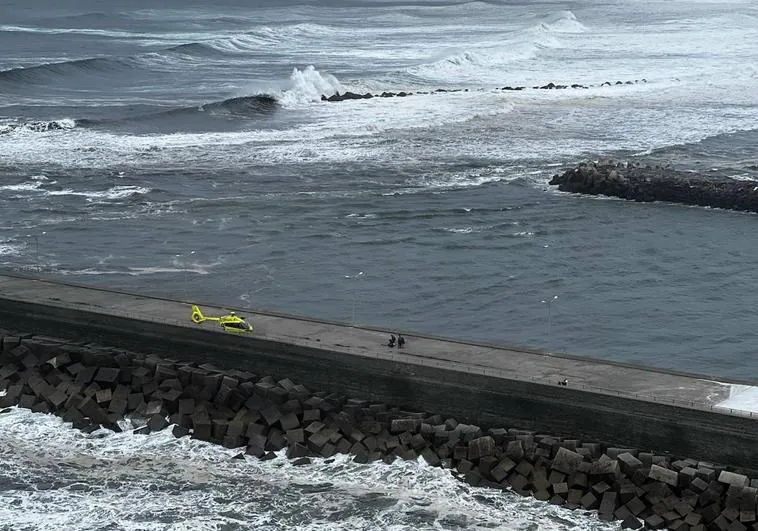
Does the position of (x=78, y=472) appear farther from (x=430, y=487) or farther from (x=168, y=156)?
(x=168, y=156)

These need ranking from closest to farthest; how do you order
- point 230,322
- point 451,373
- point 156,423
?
point 451,373, point 156,423, point 230,322

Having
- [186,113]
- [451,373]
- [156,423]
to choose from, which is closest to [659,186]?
[451,373]

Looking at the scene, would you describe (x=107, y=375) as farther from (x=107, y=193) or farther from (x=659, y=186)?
(x=659, y=186)

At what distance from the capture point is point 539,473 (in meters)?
29.5

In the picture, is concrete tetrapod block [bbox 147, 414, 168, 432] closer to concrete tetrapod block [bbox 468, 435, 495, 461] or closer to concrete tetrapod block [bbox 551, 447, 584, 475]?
concrete tetrapod block [bbox 468, 435, 495, 461]

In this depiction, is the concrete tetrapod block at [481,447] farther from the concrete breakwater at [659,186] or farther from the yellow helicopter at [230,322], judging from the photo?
the concrete breakwater at [659,186]

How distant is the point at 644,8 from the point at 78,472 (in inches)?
6153

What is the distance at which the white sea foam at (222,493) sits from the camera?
93.4 ft

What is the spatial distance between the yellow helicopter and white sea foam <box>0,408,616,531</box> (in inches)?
135

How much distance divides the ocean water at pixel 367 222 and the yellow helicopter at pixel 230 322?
12.0ft

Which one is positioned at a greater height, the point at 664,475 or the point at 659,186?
the point at 659,186

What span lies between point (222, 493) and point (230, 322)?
601cm

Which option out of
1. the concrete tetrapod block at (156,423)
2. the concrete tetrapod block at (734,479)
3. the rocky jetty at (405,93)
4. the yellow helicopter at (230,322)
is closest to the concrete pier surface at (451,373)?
the yellow helicopter at (230,322)

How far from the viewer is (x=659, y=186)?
56031mm
